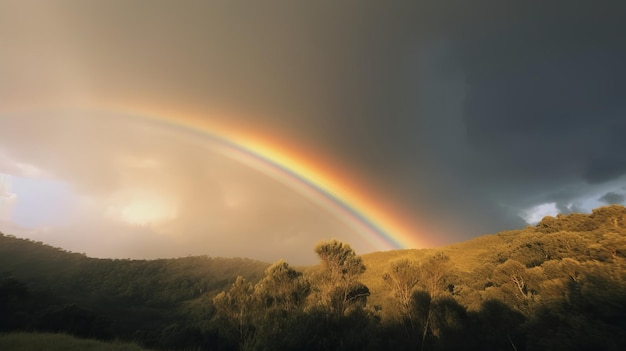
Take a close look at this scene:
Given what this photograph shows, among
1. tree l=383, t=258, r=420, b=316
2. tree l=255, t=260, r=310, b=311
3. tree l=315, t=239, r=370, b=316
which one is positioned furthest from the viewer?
tree l=315, t=239, r=370, b=316

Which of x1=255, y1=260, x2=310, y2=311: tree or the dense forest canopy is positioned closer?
the dense forest canopy

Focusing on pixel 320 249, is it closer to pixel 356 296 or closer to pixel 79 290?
pixel 356 296

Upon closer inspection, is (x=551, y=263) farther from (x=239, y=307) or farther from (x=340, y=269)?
(x=239, y=307)

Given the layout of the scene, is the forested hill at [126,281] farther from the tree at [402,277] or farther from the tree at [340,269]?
the tree at [402,277]

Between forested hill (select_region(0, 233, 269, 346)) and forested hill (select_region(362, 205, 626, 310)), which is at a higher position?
forested hill (select_region(362, 205, 626, 310))

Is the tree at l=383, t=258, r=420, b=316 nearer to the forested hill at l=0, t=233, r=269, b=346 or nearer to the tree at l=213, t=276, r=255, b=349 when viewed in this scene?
the tree at l=213, t=276, r=255, b=349

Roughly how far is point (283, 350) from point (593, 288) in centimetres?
2965

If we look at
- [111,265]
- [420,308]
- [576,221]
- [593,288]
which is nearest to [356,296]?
[420,308]

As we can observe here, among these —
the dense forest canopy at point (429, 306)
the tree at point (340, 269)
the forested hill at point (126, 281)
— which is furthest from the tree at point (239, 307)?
the forested hill at point (126, 281)

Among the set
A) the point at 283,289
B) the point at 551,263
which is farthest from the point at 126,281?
the point at 551,263

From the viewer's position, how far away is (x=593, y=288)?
1232 inches

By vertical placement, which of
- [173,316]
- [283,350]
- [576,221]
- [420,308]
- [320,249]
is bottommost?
[173,316]

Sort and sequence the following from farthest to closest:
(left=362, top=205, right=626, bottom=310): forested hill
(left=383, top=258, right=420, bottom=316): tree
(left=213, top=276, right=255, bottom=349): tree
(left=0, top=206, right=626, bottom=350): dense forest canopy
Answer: (left=383, top=258, right=420, bottom=316): tree < (left=213, top=276, right=255, bottom=349): tree < (left=362, top=205, right=626, bottom=310): forested hill < (left=0, top=206, right=626, bottom=350): dense forest canopy

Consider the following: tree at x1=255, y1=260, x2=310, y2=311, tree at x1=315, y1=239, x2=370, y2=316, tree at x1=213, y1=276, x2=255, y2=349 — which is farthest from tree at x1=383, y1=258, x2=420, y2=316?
tree at x1=213, y1=276, x2=255, y2=349
